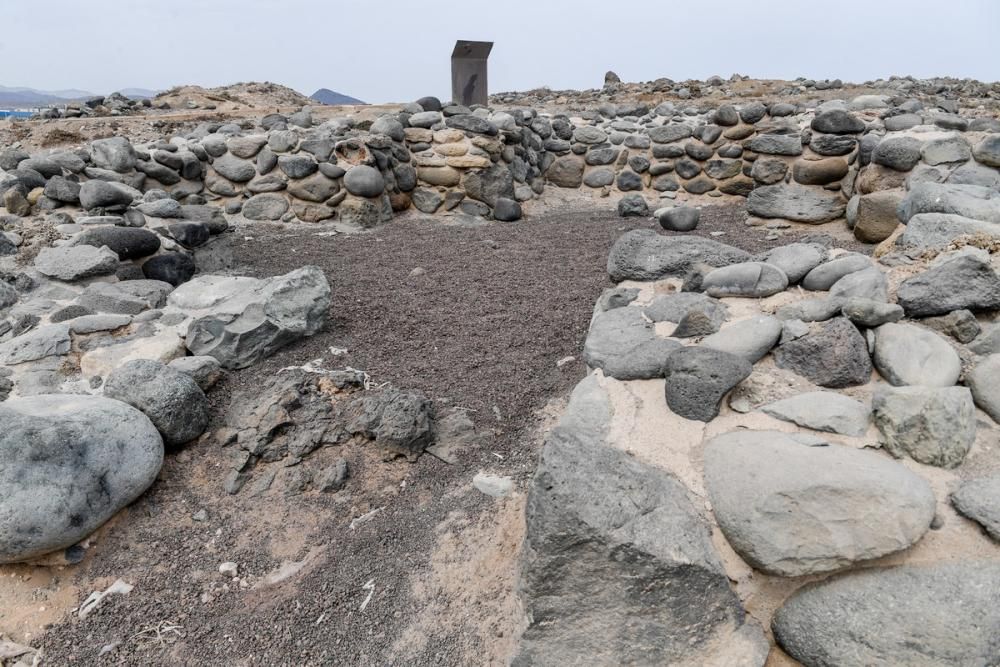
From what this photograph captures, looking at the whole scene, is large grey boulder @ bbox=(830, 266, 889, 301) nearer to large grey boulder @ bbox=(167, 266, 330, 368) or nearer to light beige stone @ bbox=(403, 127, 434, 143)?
large grey boulder @ bbox=(167, 266, 330, 368)

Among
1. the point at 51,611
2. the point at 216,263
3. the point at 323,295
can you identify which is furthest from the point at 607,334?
the point at 216,263

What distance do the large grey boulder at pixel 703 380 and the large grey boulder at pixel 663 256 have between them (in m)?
1.25

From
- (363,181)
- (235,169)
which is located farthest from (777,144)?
(235,169)

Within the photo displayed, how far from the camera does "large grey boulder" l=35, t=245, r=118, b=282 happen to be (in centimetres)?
398

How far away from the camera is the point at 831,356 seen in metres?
2.25

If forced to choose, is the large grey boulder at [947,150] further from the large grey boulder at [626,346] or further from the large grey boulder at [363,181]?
the large grey boulder at [363,181]

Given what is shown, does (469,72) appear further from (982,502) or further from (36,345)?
(982,502)

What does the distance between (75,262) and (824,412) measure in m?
4.46

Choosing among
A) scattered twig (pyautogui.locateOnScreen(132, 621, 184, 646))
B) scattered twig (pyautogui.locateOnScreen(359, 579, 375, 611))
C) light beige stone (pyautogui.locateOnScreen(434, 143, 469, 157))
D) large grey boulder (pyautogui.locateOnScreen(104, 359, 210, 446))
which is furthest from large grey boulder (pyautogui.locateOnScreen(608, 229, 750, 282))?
light beige stone (pyautogui.locateOnScreen(434, 143, 469, 157))

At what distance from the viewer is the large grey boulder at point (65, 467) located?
2.16m

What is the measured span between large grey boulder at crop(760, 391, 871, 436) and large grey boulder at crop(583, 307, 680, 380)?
0.45 metres

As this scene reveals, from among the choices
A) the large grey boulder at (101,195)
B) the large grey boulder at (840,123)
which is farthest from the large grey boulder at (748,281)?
the large grey boulder at (101,195)

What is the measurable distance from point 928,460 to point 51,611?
296cm

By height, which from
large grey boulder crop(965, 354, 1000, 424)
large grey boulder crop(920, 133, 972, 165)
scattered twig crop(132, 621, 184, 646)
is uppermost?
large grey boulder crop(920, 133, 972, 165)
